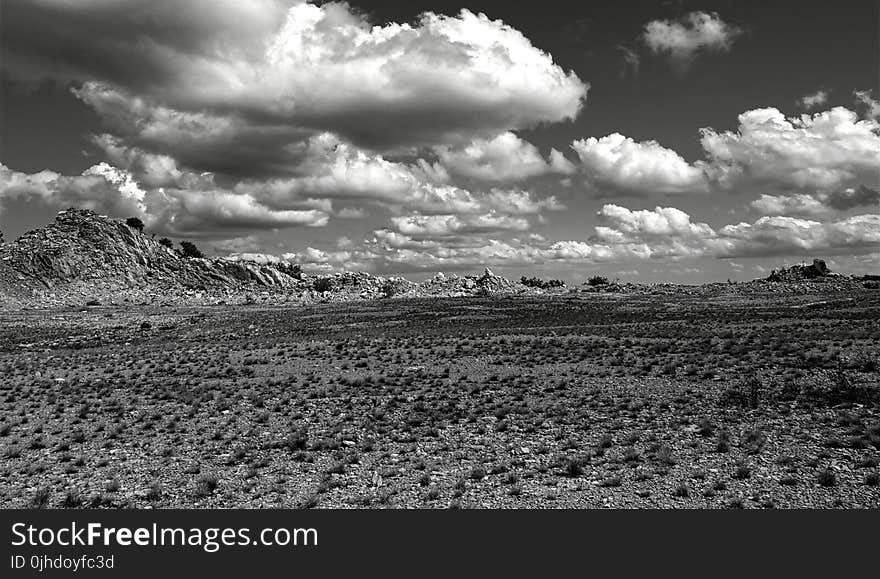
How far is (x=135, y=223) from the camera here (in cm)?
16825

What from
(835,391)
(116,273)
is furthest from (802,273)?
(116,273)

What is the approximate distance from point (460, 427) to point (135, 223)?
17742cm

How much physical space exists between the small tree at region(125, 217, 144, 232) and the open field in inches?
5607

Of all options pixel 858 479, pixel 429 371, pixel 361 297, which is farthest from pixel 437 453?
pixel 361 297

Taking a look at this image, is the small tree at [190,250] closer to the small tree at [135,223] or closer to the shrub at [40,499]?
the small tree at [135,223]

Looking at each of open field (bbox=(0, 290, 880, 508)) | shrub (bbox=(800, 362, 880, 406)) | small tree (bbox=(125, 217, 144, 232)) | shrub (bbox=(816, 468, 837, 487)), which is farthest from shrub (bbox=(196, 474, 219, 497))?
small tree (bbox=(125, 217, 144, 232))

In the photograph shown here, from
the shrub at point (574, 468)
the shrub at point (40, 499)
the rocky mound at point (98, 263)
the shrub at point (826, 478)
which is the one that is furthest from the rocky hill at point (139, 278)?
the shrub at point (826, 478)

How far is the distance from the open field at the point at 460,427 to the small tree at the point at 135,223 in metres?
142

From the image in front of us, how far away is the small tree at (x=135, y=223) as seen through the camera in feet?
545

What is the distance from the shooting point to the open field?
12852mm

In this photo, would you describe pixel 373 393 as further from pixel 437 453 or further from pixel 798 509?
pixel 798 509

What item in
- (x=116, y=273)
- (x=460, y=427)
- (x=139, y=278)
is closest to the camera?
(x=460, y=427)

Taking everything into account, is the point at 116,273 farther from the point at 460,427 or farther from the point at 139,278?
the point at 460,427

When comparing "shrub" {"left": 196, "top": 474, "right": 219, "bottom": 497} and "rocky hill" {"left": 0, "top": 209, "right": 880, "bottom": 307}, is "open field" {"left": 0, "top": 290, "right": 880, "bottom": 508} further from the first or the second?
"rocky hill" {"left": 0, "top": 209, "right": 880, "bottom": 307}
